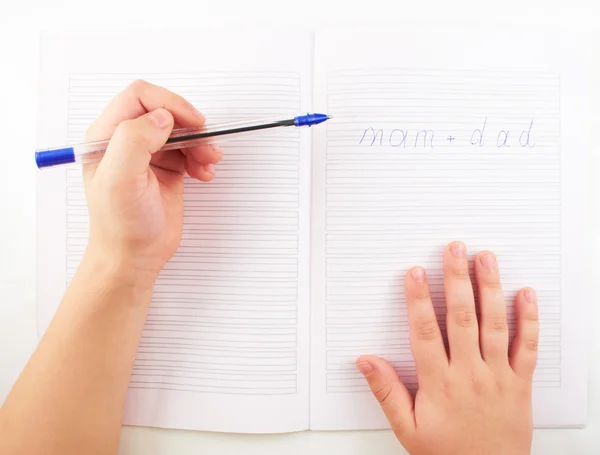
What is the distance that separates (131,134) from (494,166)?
1.70 ft

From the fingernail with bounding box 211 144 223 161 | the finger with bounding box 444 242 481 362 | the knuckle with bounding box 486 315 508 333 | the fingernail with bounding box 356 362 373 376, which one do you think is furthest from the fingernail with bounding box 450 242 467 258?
the fingernail with bounding box 211 144 223 161

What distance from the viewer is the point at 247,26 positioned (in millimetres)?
661

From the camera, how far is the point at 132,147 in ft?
1.67

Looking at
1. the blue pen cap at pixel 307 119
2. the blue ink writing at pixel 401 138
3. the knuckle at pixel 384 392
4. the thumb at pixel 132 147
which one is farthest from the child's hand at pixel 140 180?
the knuckle at pixel 384 392

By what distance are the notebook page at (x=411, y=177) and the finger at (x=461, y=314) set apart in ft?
0.10

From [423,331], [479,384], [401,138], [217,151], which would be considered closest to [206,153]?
[217,151]

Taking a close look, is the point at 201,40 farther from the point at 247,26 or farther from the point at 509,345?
the point at 509,345

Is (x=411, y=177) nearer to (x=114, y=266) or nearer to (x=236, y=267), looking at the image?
(x=236, y=267)

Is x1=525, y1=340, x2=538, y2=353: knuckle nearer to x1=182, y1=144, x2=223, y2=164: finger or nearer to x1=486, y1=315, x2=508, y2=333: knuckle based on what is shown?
x1=486, y1=315, x2=508, y2=333: knuckle

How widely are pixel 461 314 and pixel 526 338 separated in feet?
0.35

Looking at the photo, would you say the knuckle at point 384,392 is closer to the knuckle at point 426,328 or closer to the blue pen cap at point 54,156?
the knuckle at point 426,328

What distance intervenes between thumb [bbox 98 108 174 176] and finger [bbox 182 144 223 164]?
0.07 metres

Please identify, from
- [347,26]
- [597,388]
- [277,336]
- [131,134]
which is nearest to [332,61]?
[347,26]

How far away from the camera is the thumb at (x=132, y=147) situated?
51cm
